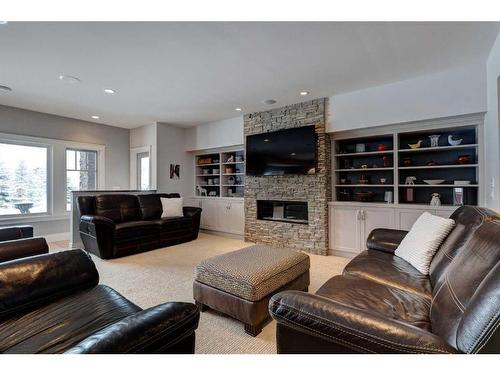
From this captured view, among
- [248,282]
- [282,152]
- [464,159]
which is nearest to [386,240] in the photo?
[248,282]

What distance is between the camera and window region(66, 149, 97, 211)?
512 cm

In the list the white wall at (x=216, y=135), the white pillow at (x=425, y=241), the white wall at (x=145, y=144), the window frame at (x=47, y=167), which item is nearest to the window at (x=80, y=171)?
the window frame at (x=47, y=167)

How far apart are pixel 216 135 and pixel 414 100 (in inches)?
142

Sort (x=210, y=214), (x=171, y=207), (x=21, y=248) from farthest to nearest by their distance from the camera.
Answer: (x=210, y=214)
(x=171, y=207)
(x=21, y=248)

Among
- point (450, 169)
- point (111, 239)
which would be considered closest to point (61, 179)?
point (111, 239)

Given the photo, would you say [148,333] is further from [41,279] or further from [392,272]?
[392,272]

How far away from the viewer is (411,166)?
3.51 m

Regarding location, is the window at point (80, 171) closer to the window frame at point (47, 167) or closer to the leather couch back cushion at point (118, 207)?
the window frame at point (47, 167)

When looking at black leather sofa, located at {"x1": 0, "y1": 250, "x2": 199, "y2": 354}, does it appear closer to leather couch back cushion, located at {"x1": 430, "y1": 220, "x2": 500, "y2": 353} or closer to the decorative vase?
leather couch back cushion, located at {"x1": 430, "y1": 220, "x2": 500, "y2": 353}

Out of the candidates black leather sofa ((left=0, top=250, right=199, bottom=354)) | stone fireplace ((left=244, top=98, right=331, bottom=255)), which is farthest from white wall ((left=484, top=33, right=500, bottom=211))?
black leather sofa ((left=0, top=250, right=199, bottom=354))

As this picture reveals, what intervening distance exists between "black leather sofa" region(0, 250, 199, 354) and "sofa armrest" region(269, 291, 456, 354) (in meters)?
0.39

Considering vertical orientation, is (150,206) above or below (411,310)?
above

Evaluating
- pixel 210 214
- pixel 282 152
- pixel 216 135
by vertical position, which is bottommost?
pixel 210 214
